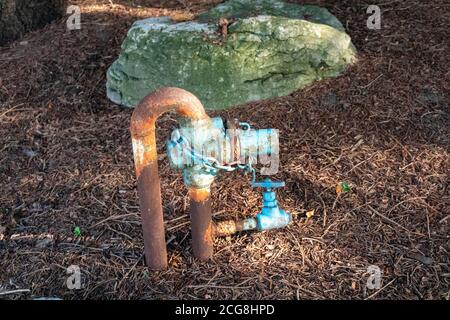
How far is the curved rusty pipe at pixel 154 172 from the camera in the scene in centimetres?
219

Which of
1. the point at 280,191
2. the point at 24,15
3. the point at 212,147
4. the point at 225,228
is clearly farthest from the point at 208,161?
the point at 24,15

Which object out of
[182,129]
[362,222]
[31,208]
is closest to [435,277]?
[362,222]

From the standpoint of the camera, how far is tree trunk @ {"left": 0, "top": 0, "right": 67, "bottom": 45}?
4672mm

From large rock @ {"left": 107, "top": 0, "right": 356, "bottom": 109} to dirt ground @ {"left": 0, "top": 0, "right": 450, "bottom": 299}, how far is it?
13cm

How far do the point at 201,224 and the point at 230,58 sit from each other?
4.97 feet

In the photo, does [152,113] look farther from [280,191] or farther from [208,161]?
[280,191]

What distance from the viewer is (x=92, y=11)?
4.93 meters

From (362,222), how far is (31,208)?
1826mm

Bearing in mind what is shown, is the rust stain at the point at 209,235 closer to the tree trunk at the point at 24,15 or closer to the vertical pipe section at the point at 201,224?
the vertical pipe section at the point at 201,224

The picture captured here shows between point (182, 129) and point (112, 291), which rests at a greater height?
point (182, 129)

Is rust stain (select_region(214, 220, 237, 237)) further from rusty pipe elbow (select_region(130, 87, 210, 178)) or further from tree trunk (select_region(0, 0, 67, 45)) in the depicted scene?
tree trunk (select_region(0, 0, 67, 45))

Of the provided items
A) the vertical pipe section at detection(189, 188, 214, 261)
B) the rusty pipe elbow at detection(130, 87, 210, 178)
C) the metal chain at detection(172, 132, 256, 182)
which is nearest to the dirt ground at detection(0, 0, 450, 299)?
the vertical pipe section at detection(189, 188, 214, 261)

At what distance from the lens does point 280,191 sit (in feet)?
9.83
